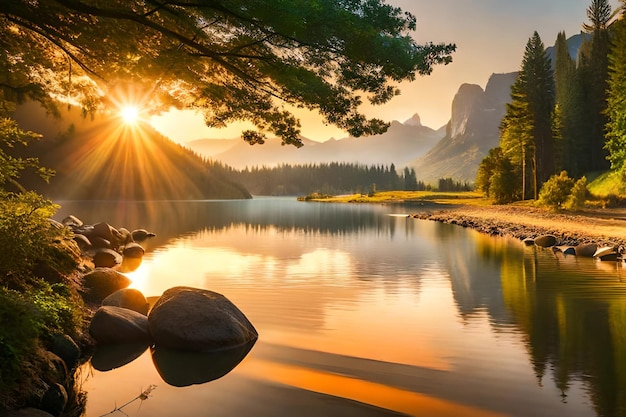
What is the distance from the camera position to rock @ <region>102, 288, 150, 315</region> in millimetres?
13617

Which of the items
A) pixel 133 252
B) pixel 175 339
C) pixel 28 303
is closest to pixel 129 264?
pixel 133 252

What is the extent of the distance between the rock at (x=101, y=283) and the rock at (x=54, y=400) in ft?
25.8

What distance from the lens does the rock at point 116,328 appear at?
37.9 feet

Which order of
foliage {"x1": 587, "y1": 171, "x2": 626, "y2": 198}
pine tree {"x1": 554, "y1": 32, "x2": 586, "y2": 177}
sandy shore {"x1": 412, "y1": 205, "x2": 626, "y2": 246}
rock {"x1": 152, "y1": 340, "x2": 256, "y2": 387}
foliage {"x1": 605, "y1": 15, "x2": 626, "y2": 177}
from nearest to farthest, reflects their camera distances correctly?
rock {"x1": 152, "y1": 340, "x2": 256, "y2": 387} → sandy shore {"x1": 412, "y1": 205, "x2": 626, "y2": 246} → foliage {"x1": 605, "y1": 15, "x2": 626, "y2": 177} → foliage {"x1": 587, "y1": 171, "x2": 626, "y2": 198} → pine tree {"x1": 554, "y1": 32, "x2": 586, "y2": 177}

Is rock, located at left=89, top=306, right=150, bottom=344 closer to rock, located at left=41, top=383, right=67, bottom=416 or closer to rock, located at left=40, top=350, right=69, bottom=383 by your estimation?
rock, located at left=40, top=350, right=69, bottom=383

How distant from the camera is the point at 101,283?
16.0 meters

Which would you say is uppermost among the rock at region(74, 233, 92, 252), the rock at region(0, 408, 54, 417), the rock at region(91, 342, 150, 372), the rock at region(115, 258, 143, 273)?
the rock at region(74, 233, 92, 252)

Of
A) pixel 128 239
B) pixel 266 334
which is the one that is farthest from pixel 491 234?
pixel 266 334

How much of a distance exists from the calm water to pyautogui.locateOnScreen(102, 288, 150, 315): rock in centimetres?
263

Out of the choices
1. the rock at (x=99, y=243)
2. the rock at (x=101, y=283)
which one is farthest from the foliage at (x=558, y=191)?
the rock at (x=101, y=283)

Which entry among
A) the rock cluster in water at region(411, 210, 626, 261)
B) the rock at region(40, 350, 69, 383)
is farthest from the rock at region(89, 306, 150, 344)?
the rock cluster in water at region(411, 210, 626, 261)

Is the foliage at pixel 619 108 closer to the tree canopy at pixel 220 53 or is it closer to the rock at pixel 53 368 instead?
the tree canopy at pixel 220 53

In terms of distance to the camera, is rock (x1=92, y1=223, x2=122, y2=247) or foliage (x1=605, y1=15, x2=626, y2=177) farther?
foliage (x1=605, y1=15, x2=626, y2=177)

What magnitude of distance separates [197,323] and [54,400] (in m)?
3.79
